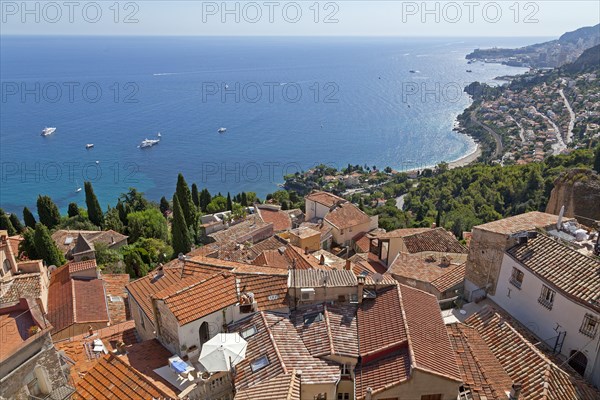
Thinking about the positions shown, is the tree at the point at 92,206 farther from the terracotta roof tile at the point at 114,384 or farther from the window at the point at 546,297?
the window at the point at 546,297

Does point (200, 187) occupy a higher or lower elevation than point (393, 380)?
lower

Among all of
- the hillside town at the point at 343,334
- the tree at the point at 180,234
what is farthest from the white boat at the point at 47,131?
the hillside town at the point at 343,334

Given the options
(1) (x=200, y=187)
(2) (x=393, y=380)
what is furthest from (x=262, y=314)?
(1) (x=200, y=187)

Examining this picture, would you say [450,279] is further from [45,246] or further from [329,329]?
[45,246]

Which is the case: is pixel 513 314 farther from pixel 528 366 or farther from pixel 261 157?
pixel 261 157

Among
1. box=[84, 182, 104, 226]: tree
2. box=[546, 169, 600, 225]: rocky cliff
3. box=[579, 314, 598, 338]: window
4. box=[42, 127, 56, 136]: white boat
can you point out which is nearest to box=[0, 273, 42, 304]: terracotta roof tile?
box=[579, 314, 598, 338]: window
